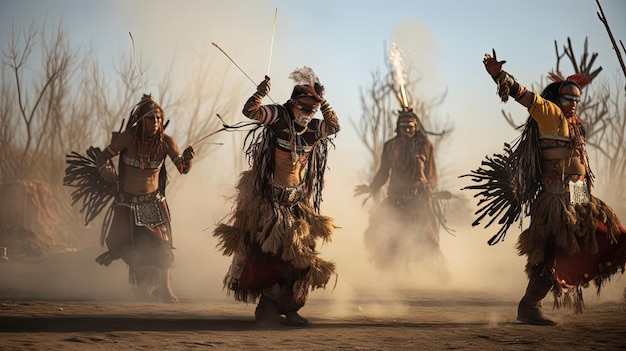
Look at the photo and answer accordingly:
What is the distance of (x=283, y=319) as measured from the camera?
7066 millimetres

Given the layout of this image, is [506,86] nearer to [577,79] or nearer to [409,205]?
[577,79]

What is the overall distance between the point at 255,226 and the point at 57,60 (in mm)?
10998

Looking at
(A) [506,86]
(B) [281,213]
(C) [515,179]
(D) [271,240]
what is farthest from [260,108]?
(C) [515,179]

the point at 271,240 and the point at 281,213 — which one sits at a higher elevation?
the point at 281,213

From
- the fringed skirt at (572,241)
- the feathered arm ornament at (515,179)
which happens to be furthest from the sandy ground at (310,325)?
the feathered arm ornament at (515,179)

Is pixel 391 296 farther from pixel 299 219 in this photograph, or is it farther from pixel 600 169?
pixel 600 169

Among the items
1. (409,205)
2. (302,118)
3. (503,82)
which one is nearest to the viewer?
(503,82)

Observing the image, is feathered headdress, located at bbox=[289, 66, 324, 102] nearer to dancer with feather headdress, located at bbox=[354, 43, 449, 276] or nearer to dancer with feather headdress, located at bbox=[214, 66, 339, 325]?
dancer with feather headdress, located at bbox=[214, 66, 339, 325]

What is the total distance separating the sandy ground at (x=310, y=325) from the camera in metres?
5.99

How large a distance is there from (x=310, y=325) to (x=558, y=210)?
225cm

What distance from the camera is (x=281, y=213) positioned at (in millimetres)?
7020

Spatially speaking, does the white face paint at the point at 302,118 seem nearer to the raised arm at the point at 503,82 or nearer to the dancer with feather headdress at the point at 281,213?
the dancer with feather headdress at the point at 281,213

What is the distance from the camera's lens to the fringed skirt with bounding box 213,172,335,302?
690cm

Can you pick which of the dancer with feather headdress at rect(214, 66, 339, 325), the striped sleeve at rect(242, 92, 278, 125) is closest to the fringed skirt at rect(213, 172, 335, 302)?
the dancer with feather headdress at rect(214, 66, 339, 325)
